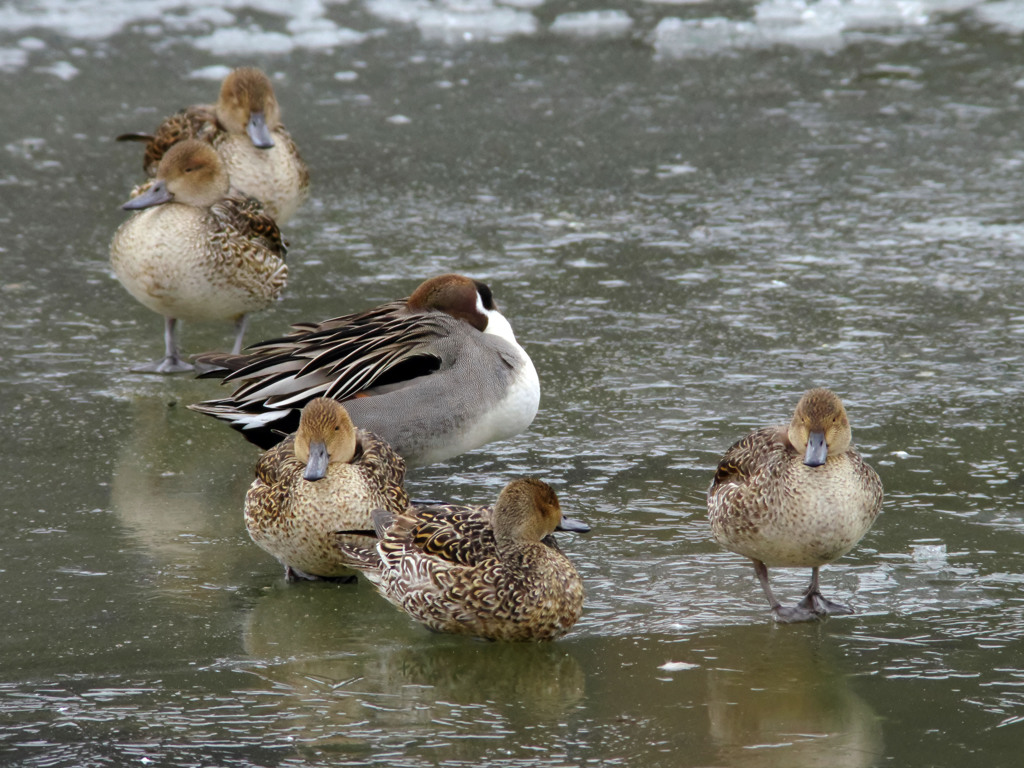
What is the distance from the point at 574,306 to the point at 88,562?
9.90 feet

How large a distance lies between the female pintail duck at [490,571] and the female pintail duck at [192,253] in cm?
238

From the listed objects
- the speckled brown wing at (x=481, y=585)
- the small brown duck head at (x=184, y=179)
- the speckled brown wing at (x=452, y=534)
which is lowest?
the speckled brown wing at (x=481, y=585)

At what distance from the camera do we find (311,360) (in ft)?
17.1

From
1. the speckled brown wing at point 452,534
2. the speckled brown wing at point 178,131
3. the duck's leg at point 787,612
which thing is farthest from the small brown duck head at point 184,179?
the duck's leg at point 787,612

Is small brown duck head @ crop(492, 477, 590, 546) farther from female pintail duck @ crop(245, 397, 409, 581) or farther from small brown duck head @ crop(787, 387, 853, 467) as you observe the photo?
small brown duck head @ crop(787, 387, 853, 467)

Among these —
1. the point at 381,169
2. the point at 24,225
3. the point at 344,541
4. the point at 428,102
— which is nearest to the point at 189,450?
the point at 344,541

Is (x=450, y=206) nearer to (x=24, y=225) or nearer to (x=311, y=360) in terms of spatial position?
(x=24, y=225)

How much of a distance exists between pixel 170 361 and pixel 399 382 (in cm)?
155

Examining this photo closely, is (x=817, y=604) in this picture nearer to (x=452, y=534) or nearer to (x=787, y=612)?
(x=787, y=612)

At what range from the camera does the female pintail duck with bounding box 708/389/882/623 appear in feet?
13.3

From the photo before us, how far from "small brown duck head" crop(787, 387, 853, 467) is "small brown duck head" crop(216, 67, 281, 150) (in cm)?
412

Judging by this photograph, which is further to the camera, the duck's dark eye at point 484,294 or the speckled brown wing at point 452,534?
the duck's dark eye at point 484,294

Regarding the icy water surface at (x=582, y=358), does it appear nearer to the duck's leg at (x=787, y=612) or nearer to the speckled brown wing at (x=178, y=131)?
the duck's leg at (x=787, y=612)

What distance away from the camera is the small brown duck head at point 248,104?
7.51 meters
